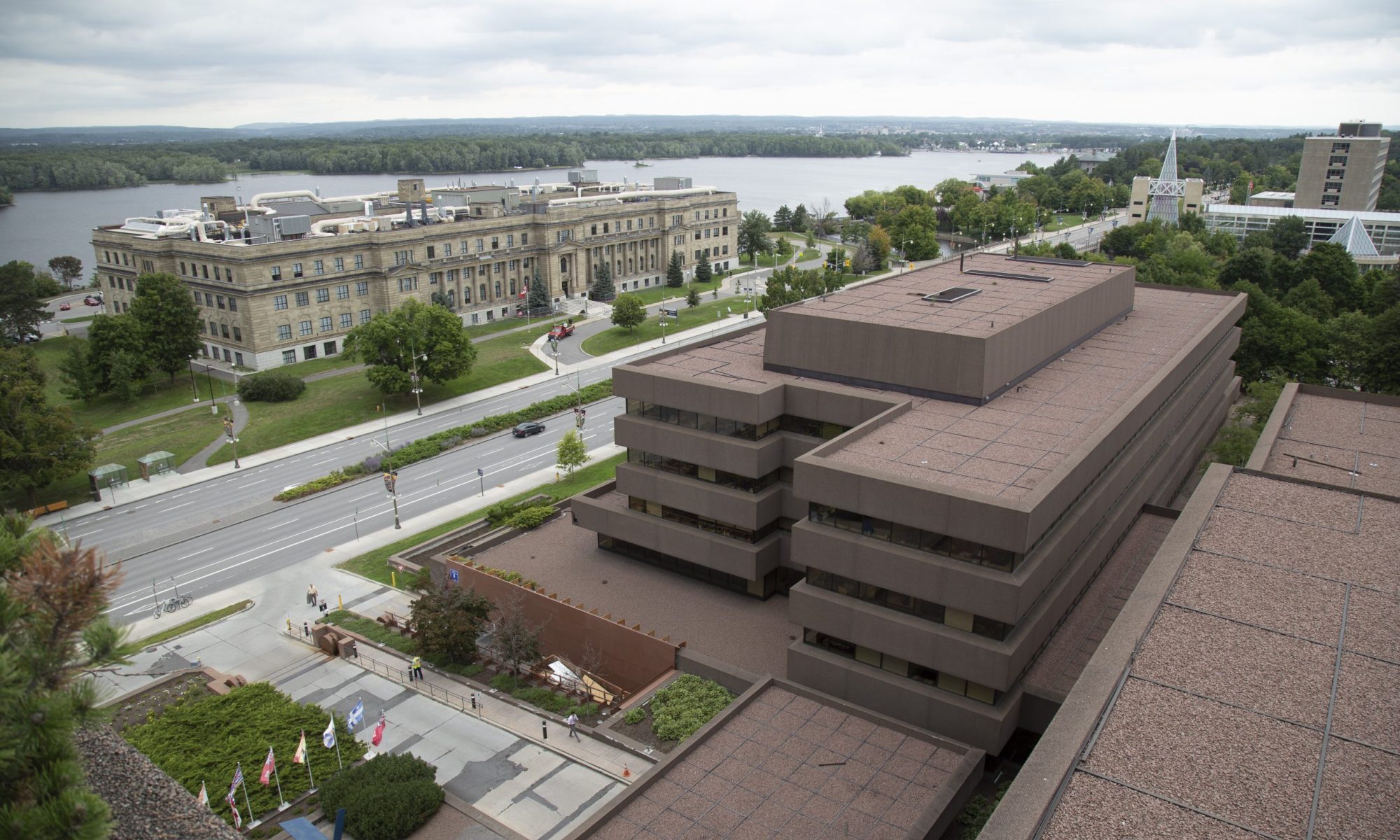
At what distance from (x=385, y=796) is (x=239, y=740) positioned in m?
8.22

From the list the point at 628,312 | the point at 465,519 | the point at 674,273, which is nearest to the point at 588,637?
the point at 465,519

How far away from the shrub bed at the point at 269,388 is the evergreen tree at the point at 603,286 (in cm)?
4633

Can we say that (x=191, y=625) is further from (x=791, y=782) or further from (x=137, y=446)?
(x=791, y=782)

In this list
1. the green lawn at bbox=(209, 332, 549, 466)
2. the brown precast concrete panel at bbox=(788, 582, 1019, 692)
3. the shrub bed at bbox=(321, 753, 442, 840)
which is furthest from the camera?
the green lawn at bbox=(209, 332, 549, 466)

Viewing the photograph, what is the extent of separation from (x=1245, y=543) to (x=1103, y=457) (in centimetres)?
651

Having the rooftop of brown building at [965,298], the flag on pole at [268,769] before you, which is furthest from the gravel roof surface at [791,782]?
the rooftop of brown building at [965,298]

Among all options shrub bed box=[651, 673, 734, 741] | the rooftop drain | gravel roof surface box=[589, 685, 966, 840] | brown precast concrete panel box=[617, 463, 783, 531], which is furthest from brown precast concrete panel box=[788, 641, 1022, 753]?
the rooftop drain

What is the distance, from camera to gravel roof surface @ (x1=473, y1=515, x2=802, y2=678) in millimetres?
39500

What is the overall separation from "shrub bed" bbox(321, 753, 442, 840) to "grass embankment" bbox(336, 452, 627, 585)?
18.3 m

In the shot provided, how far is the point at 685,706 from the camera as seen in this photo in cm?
3612

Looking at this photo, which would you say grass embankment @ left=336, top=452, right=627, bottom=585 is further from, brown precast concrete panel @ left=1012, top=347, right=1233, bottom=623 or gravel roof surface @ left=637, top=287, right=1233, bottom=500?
brown precast concrete panel @ left=1012, top=347, right=1233, bottom=623

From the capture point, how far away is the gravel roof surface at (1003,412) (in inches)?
1358

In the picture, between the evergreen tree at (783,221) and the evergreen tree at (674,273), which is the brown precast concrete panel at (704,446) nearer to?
the evergreen tree at (674,273)

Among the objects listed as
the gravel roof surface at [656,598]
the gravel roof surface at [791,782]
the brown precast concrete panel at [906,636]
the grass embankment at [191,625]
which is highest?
the brown precast concrete panel at [906,636]
